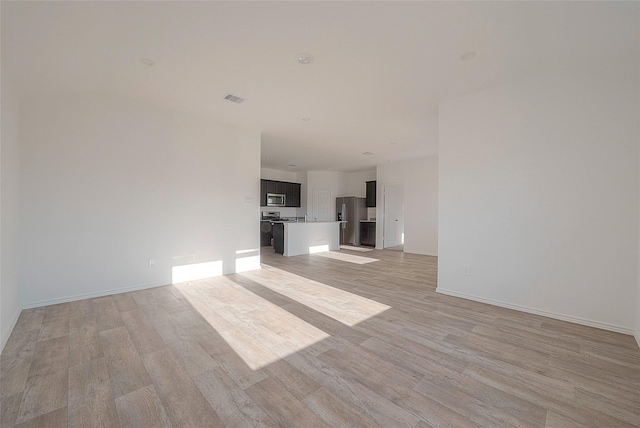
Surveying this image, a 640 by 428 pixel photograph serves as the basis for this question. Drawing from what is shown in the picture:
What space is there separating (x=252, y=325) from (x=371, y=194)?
7.48m

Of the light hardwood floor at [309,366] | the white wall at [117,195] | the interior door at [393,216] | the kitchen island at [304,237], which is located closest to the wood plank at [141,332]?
the light hardwood floor at [309,366]

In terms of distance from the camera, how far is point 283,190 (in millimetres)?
9359

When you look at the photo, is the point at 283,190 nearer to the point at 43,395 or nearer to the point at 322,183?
the point at 322,183

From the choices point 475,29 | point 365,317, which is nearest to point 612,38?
point 475,29

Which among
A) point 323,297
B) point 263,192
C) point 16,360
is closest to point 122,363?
point 16,360

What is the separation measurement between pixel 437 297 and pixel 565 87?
2793 millimetres

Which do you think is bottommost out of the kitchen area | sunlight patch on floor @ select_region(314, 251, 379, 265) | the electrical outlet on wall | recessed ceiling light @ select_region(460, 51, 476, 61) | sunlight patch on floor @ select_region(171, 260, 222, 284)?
sunlight patch on floor @ select_region(314, 251, 379, 265)

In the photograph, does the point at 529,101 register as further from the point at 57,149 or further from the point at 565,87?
the point at 57,149

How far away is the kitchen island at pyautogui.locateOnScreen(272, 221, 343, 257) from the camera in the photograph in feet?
22.4

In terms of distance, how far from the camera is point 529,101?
2.94 m

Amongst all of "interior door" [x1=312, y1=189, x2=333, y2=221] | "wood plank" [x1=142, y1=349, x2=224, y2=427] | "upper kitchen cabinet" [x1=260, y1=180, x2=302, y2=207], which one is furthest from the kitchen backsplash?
"wood plank" [x1=142, y1=349, x2=224, y2=427]

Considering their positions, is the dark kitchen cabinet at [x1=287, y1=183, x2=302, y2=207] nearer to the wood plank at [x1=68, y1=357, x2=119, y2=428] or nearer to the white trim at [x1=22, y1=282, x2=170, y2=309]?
the white trim at [x1=22, y1=282, x2=170, y2=309]

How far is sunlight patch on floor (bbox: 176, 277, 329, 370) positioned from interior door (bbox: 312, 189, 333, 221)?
252 inches

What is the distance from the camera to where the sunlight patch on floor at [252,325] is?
2105mm
